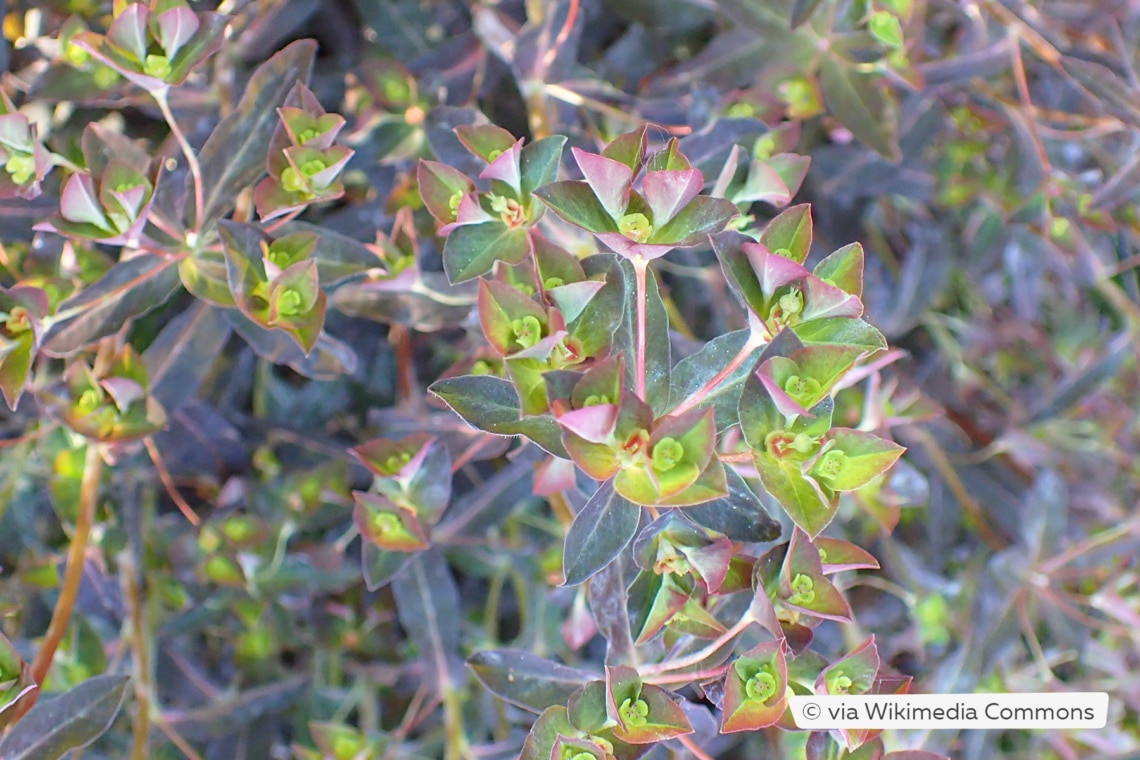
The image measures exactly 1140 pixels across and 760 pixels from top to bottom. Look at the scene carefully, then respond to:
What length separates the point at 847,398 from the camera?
1.31 m

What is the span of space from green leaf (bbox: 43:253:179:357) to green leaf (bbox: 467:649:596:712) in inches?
18.1

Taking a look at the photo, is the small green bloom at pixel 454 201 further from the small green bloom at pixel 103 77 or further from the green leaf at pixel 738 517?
the small green bloom at pixel 103 77

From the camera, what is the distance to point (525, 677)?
83 centimetres

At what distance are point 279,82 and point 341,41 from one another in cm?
37

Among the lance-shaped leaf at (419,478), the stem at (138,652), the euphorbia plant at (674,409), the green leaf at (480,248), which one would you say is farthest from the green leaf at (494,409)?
the stem at (138,652)

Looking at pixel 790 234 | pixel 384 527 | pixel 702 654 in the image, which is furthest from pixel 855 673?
pixel 384 527

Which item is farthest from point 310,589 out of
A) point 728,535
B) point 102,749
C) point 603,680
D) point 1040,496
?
point 1040,496

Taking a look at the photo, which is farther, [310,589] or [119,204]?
[310,589]

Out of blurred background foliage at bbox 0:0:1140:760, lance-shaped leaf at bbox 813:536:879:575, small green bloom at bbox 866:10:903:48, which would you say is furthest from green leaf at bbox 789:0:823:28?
lance-shaped leaf at bbox 813:536:879:575

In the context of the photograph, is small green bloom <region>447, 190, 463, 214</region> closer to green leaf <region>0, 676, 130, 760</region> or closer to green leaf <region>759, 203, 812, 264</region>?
green leaf <region>759, 203, 812, 264</region>

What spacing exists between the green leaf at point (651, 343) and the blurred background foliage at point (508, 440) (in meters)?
0.22

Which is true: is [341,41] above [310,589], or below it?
above

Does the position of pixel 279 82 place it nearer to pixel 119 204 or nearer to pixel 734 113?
pixel 119 204

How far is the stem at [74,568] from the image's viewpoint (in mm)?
822
